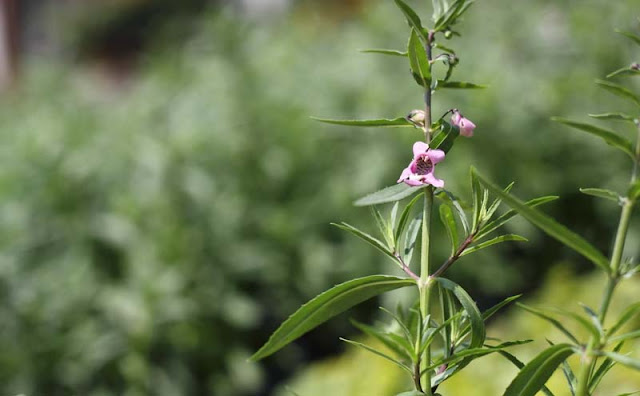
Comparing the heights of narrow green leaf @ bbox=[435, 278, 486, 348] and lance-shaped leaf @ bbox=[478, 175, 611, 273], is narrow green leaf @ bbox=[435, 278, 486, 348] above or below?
below

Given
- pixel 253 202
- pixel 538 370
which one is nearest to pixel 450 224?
pixel 538 370

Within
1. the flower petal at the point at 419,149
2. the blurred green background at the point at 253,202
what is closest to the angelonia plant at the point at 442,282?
the flower petal at the point at 419,149

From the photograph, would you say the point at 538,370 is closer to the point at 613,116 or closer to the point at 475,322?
the point at 475,322

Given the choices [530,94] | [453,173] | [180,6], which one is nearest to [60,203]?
[453,173]

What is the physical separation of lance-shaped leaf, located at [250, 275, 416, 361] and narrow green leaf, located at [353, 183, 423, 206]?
0.07 metres

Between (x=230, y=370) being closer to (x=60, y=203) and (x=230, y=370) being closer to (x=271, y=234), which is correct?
(x=271, y=234)

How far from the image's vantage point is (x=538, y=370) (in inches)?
22.4

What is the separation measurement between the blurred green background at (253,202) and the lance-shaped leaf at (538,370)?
1609 mm

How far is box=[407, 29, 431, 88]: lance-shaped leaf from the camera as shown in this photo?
63cm

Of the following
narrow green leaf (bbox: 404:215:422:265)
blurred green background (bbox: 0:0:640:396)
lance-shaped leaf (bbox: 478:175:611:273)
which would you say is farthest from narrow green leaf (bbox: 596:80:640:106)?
blurred green background (bbox: 0:0:640:396)

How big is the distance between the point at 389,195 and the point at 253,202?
2708 millimetres

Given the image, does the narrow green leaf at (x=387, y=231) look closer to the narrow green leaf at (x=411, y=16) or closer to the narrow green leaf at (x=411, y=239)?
the narrow green leaf at (x=411, y=239)

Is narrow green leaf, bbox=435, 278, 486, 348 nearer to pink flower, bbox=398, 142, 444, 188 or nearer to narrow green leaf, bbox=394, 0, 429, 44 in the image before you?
pink flower, bbox=398, 142, 444, 188

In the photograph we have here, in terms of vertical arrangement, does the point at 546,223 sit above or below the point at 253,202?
above
